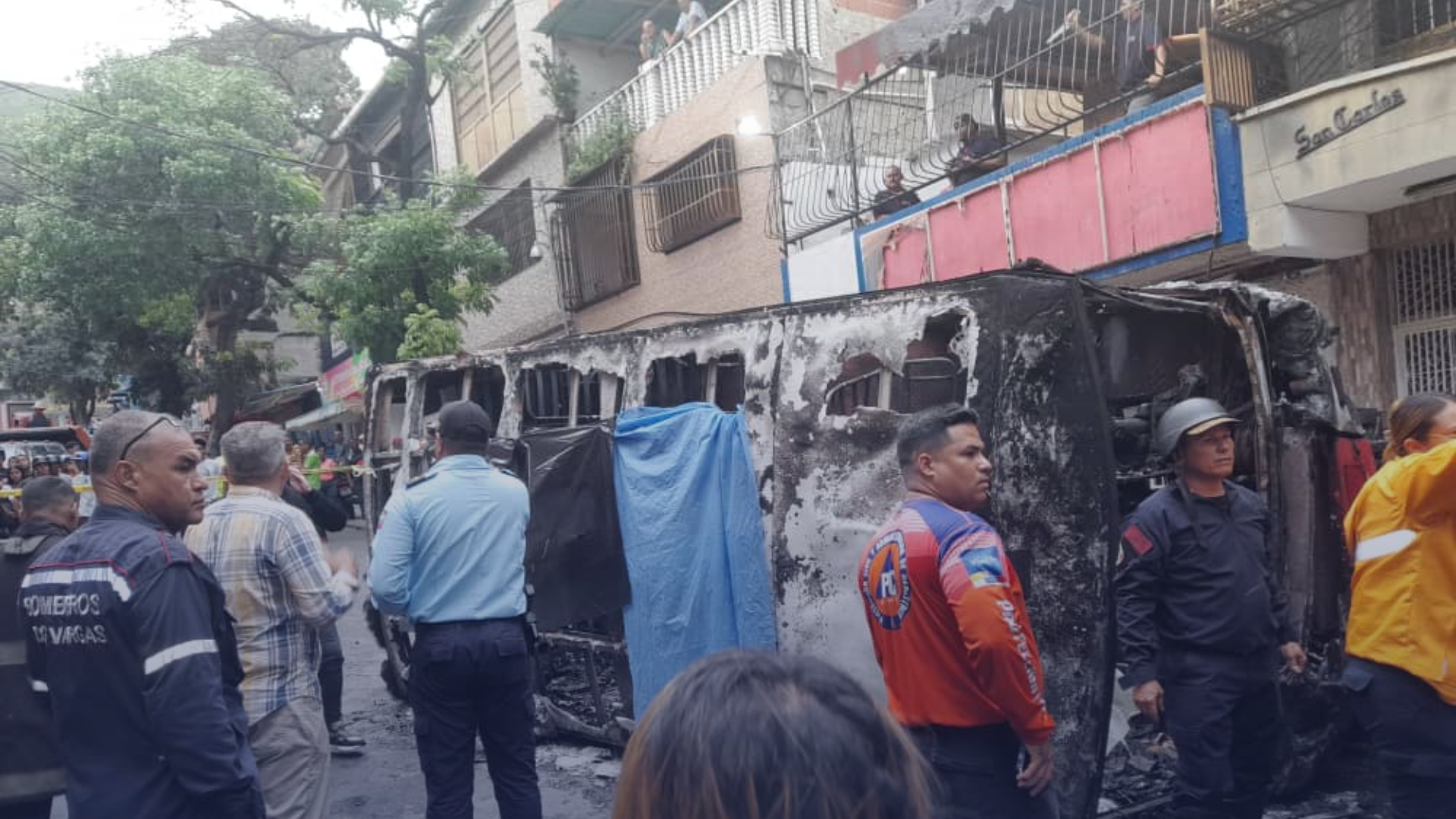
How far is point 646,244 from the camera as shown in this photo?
14.3 metres

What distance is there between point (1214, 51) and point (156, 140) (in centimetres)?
1501

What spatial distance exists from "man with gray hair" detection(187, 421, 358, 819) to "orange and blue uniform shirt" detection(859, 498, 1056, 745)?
5.73ft

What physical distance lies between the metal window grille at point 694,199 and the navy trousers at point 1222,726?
9.58m

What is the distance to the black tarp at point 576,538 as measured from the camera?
515 cm

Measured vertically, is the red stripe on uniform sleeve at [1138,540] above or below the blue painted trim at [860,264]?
below

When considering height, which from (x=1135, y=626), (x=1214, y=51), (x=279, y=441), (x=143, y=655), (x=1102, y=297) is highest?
(x=1214, y=51)

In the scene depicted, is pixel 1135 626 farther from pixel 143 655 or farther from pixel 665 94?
pixel 665 94

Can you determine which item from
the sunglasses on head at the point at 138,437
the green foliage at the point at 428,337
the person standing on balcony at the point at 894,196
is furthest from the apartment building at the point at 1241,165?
the green foliage at the point at 428,337

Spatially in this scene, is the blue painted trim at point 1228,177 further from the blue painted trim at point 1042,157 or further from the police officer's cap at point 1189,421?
the police officer's cap at point 1189,421

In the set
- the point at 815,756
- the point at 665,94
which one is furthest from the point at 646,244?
the point at 815,756

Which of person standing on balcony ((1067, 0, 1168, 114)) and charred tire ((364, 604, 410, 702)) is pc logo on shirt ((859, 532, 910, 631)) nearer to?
charred tire ((364, 604, 410, 702))

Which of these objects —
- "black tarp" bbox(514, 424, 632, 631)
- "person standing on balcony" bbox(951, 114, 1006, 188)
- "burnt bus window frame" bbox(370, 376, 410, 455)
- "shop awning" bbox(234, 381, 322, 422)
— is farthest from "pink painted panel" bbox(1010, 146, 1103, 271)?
"shop awning" bbox(234, 381, 322, 422)

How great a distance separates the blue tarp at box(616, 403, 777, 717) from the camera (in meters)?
4.59

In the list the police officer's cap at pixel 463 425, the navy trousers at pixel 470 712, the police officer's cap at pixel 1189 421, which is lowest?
the navy trousers at pixel 470 712
